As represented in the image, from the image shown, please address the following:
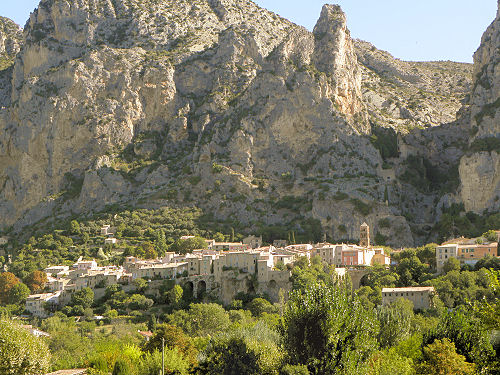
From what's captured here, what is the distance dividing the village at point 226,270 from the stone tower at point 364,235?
8187 millimetres

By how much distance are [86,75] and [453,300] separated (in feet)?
291

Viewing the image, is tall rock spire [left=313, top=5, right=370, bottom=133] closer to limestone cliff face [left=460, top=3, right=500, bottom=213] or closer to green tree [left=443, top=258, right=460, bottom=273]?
limestone cliff face [left=460, top=3, right=500, bottom=213]

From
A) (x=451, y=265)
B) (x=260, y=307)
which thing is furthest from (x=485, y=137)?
(x=260, y=307)

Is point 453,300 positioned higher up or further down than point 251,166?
further down

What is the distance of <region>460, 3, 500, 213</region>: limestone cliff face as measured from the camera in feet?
367

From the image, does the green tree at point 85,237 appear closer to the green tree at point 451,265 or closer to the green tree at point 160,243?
the green tree at point 160,243

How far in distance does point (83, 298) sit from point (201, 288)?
42.8 ft

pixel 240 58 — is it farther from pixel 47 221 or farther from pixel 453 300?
pixel 453 300

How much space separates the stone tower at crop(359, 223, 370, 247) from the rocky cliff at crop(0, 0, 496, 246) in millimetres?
3444

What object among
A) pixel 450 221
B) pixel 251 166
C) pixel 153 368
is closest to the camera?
pixel 153 368

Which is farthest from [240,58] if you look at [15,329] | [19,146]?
[15,329]

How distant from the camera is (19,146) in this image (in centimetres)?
14325

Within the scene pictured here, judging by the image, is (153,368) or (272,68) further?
(272,68)

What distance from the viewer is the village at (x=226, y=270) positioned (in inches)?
3322
